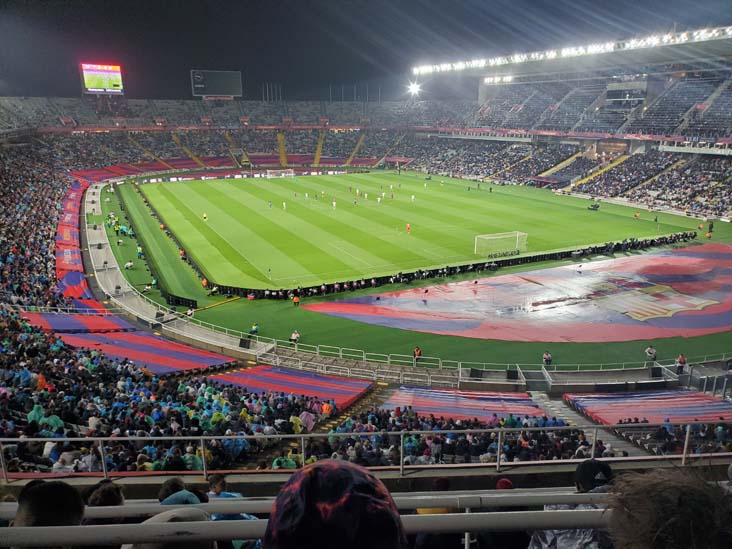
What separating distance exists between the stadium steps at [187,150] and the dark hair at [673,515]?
104292 mm

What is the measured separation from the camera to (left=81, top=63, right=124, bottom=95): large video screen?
307 ft

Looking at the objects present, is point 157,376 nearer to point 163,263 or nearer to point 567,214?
point 163,263

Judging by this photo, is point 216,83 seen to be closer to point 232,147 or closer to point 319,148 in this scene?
point 232,147

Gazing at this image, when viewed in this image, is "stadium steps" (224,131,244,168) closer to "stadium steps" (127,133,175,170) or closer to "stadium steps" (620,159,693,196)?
"stadium steps" (127,133,175,170)

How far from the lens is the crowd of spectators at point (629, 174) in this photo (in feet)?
224

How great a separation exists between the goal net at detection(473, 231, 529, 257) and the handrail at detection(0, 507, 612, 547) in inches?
1567

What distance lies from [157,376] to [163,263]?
20.7m

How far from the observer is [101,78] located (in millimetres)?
95500

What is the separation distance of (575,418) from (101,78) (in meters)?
101

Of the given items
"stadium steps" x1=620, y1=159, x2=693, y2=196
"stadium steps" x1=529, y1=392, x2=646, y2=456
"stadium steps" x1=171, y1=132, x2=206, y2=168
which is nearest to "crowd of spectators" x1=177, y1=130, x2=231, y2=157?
"stadium steps" x1=171, y1=132, x2=206, y2=168

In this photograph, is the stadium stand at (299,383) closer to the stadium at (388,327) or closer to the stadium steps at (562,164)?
the stadium at (388,327)

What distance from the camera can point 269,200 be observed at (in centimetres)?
6462

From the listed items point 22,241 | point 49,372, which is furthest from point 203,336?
point 22,241

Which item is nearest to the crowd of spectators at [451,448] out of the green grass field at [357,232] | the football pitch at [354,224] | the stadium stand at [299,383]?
the stadium stand at [299,383]
